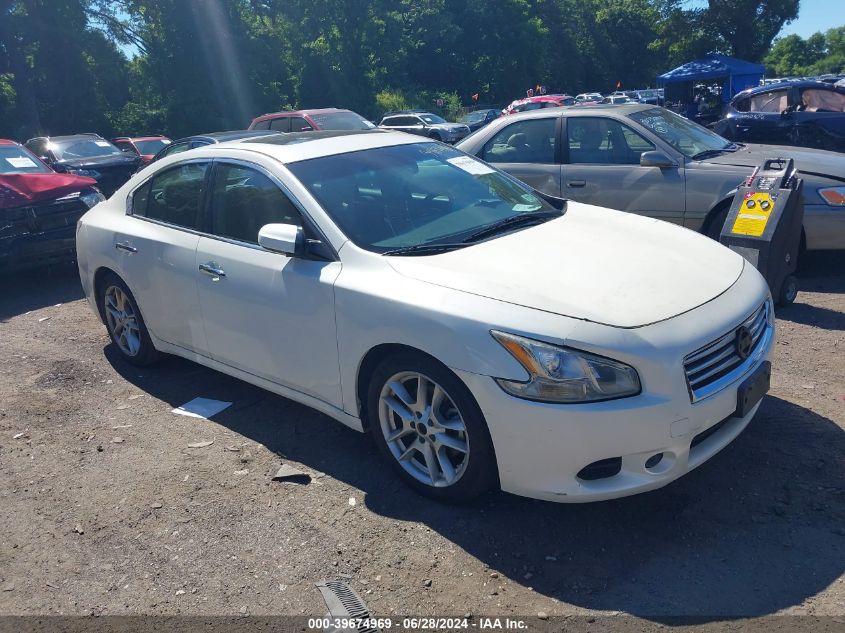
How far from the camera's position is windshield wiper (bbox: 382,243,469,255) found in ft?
12.8

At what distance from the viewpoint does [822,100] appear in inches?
552

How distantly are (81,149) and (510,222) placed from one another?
1493 centimetres

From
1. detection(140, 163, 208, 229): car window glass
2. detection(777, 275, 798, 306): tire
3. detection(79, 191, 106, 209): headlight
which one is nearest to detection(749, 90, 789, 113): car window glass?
detection(777, 275, 798, 306): tire

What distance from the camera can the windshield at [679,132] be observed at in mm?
7337

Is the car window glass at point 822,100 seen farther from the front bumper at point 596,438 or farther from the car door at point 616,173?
the front bumper at point 596,438

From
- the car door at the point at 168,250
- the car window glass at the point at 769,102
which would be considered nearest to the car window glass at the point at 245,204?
the car door at the point at 168,250

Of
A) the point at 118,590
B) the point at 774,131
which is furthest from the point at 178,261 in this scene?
the point at 774,131

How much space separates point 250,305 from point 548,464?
1.97m

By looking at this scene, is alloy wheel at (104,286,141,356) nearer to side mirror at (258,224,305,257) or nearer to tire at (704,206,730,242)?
side mirror at (258,224,305,257)

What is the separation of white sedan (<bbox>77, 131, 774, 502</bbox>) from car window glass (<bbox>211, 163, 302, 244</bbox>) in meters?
0.01

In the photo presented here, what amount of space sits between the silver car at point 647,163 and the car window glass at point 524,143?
1 cm

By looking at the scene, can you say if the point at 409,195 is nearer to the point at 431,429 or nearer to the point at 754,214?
the point at 431,429

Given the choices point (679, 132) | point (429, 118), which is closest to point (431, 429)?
point (679, 132)

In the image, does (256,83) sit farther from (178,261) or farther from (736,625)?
(736,625)
